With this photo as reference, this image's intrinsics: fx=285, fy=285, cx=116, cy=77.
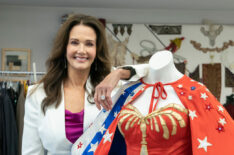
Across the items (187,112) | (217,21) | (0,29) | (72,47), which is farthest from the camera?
(217,21)

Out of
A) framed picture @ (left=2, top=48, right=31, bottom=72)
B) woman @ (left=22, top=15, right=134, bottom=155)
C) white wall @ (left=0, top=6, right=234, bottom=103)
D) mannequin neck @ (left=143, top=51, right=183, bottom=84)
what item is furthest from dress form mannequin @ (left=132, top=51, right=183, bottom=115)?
framed picture @ (left=2, top=48, right=31, bottom=72)

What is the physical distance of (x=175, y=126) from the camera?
1.10m

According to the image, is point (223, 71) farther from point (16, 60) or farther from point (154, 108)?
point (154, 108)

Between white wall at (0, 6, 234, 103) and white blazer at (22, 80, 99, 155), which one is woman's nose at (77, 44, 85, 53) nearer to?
white blazer at (22, 80, 99, 155)

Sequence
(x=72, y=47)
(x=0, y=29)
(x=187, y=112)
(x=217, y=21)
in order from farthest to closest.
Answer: (x=217, y=21) < (x=0, y=29) < (x=72, y=47) < (x=187, y=112)

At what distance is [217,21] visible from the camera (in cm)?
458

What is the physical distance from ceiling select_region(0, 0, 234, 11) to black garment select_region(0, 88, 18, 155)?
2.04 m

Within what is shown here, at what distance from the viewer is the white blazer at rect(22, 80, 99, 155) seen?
145 centimetres

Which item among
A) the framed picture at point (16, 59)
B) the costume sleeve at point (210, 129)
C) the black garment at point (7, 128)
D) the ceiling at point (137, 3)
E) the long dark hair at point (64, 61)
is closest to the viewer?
the costume sleeve at point (210, 129)

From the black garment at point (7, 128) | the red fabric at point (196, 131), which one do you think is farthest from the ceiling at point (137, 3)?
the red fabric at point (196, 131)

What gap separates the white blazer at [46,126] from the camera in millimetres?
1445

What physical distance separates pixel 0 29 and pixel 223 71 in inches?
136

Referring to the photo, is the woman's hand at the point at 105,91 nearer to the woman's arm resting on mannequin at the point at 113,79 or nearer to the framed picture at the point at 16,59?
the woman's arm resting on mannequin at the point at 113,79

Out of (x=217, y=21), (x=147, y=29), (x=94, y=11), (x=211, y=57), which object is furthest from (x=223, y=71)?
(x=94, y=11)
